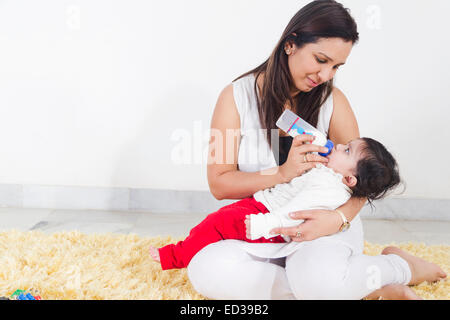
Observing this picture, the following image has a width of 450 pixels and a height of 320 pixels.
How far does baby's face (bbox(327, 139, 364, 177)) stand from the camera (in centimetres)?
126

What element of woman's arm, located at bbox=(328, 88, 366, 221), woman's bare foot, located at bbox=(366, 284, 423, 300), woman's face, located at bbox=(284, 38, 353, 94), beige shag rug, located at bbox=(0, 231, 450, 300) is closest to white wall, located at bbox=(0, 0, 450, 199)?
beige shag rug, located at bbox=(0, 231, 450, 300)

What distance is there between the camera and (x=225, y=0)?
225 cm

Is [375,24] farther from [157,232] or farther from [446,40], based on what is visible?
[157,232]

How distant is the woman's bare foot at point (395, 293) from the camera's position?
1.12 metres

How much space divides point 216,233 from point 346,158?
1.32ft

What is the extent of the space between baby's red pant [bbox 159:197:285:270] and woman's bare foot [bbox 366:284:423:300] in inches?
10.9

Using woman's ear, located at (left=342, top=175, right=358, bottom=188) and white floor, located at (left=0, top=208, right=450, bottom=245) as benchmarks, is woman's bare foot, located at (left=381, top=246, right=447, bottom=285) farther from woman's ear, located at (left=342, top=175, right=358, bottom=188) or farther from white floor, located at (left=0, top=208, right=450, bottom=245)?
white floor, located at (left=0, top=208, right=450, bottom=245)

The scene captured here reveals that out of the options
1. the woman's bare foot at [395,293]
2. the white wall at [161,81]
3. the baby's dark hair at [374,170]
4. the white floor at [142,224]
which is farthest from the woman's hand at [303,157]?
the white wall at [161,81]

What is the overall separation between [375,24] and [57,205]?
69.6 inches

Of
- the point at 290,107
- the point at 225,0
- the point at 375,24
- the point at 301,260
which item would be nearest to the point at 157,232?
the point at 290,107

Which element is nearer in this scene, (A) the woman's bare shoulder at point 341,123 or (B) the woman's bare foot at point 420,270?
(B) the woman's bare foot at point 420,270

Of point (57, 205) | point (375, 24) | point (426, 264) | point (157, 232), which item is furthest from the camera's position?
point (57, 205)

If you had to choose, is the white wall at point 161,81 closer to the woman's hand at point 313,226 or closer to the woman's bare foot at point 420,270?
the woman's bare foot at point 420,270

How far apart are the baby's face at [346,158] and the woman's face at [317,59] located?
207mm
